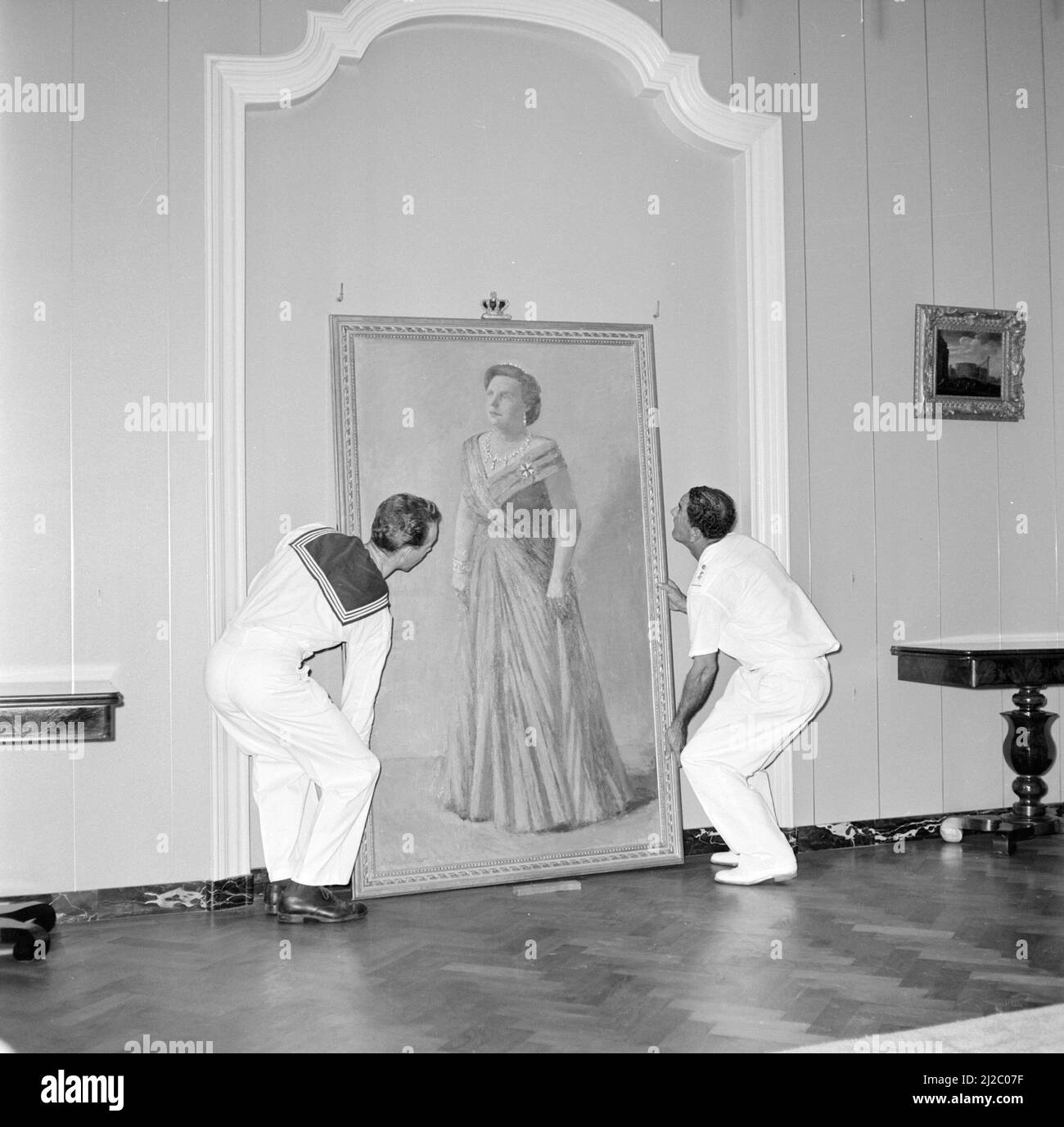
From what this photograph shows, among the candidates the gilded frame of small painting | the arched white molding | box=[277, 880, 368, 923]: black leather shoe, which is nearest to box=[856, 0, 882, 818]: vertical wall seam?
the gilded frame of small painting

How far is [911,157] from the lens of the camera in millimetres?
6320

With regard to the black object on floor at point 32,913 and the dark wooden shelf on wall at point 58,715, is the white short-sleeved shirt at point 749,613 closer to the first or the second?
the dark wooden shelf on wall at point 58,715

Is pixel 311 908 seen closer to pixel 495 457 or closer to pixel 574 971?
pixel 574 971

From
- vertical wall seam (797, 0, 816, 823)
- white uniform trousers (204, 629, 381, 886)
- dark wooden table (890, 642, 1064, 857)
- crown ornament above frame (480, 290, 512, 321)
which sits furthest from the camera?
vertical wall seam (797, 0, 816, 823)

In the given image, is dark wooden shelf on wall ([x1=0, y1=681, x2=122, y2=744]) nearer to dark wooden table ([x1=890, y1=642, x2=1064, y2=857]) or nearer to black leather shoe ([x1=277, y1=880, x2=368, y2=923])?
black leather shoe ([x1=277, y1=880, x2=368, y2=923])

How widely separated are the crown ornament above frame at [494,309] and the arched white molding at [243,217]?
3.67 feet

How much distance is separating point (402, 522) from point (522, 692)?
3.45ft

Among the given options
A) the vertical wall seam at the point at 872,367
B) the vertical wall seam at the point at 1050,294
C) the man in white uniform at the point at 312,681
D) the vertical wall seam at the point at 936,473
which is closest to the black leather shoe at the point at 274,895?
the man in white uniform at the point at 312,681

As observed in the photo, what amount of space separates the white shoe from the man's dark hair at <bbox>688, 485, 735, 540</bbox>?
1486mm

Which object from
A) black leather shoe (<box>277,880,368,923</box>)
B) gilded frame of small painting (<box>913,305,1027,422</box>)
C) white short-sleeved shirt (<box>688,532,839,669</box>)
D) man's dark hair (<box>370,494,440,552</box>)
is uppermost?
gilded frame of small painting (<box>913,305,1027,422</box>)

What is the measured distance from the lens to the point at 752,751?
5.31 metres

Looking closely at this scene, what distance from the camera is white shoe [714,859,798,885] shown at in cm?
520

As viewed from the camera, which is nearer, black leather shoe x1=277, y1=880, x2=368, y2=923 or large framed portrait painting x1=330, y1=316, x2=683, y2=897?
black leather shoe x1=277, y1=880, x2=368, y2=923
